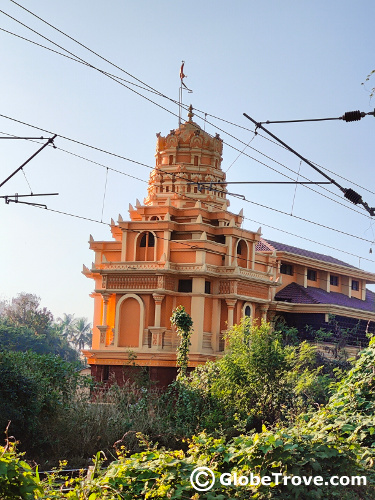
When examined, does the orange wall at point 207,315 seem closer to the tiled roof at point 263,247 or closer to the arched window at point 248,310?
the arched window at point 248,310

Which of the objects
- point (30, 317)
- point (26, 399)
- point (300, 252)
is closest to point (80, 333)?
point (30, 317)

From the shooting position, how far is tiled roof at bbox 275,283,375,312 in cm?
3997

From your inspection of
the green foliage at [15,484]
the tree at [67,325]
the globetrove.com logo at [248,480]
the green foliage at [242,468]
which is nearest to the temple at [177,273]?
the green foliage at [242,468]

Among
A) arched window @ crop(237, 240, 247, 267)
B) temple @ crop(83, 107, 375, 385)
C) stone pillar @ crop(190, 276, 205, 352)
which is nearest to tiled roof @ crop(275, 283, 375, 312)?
temple @ crop(83, 107, 375, 385)

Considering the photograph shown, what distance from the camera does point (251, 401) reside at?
80.3 feet

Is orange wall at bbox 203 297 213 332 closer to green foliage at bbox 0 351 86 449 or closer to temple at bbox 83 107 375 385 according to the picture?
temple at bbox 83 107 375 385

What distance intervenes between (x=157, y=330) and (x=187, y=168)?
826 cm

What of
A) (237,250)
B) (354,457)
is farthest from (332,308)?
(354,457)

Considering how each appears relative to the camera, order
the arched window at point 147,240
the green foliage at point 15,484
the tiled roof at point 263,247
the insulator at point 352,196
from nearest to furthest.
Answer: the green foliage at point 15,484 → the insulator at point 352,196 → the arched window at point 147,240 → the tiled roof at point 263,247

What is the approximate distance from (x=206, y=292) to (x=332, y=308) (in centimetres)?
708

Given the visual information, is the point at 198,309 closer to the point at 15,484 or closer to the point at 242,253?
the point at 242,253

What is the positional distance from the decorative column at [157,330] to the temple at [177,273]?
39 mm

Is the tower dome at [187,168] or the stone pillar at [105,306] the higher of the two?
the tower dome at [187,168]

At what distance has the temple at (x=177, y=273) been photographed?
33.4 m
